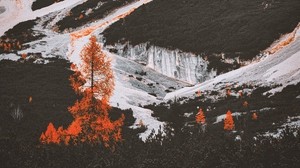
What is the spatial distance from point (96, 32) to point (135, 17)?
7882 mm

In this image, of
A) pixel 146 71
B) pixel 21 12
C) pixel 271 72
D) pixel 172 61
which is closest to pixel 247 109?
pixel 271 72

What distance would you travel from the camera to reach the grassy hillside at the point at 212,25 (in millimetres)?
53781

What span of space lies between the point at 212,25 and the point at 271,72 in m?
24.1

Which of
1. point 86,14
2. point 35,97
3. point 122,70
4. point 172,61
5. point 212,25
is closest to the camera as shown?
point 35,97

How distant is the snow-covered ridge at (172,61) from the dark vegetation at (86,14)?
26207 millimetres

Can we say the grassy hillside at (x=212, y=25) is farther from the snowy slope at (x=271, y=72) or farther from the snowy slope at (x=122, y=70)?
the snowy slope at (x=122, y=70)

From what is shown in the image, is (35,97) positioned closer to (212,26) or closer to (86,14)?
(212,26)

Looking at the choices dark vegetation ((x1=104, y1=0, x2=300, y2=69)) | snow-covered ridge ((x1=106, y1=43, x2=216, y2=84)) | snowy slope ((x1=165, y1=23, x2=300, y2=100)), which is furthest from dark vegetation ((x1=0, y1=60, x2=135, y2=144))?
dark vegetation ((x1=104, y1=0, x2=300, y2=69))

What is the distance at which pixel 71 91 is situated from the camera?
4038 cm

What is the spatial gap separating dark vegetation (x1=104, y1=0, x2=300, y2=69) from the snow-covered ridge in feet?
3.43

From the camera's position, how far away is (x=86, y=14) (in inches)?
3536

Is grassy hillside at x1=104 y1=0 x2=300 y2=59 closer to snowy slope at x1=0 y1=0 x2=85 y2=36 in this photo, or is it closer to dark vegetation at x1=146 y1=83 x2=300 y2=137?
dark vegetation at x1=146 y1=83 x2=300 y2=137

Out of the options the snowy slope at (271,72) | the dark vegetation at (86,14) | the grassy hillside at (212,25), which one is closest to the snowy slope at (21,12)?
the dark vegetation at (86,14)

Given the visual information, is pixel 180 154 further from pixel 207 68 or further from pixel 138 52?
pixel 138 52
